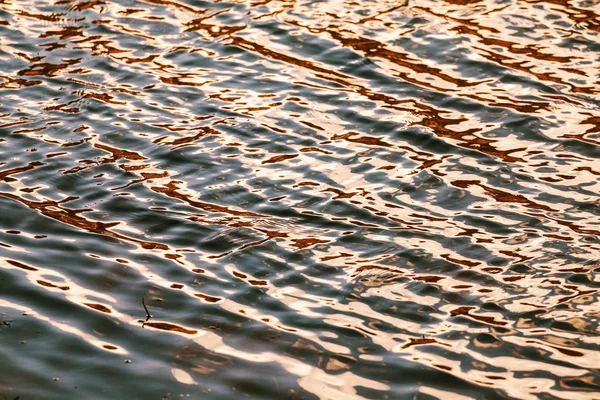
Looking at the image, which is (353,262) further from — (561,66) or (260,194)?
(561,66)

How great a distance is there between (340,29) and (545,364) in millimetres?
4773

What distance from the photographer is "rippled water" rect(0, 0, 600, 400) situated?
4176 millimetres

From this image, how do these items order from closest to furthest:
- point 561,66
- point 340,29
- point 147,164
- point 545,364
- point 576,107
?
1. point 545,364
2. point 147,164
3. point 576,107
4. point 561,66
5. point 340,29

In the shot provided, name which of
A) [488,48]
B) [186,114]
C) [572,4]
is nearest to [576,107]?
[488,48]

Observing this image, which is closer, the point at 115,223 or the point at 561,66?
the point at 115,223

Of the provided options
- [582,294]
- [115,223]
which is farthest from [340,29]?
[582,294]

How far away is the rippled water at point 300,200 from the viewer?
13.7 feet

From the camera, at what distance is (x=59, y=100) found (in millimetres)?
6977

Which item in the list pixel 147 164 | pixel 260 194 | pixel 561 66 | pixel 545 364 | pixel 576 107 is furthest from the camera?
pixel 561 66

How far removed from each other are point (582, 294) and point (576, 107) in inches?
A: 98.4

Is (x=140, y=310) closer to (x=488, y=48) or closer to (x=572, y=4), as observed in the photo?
(x=488, y=48)

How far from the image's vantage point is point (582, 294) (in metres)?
4.61

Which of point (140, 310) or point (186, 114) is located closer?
point (140, 310)

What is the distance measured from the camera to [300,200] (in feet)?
18.5
